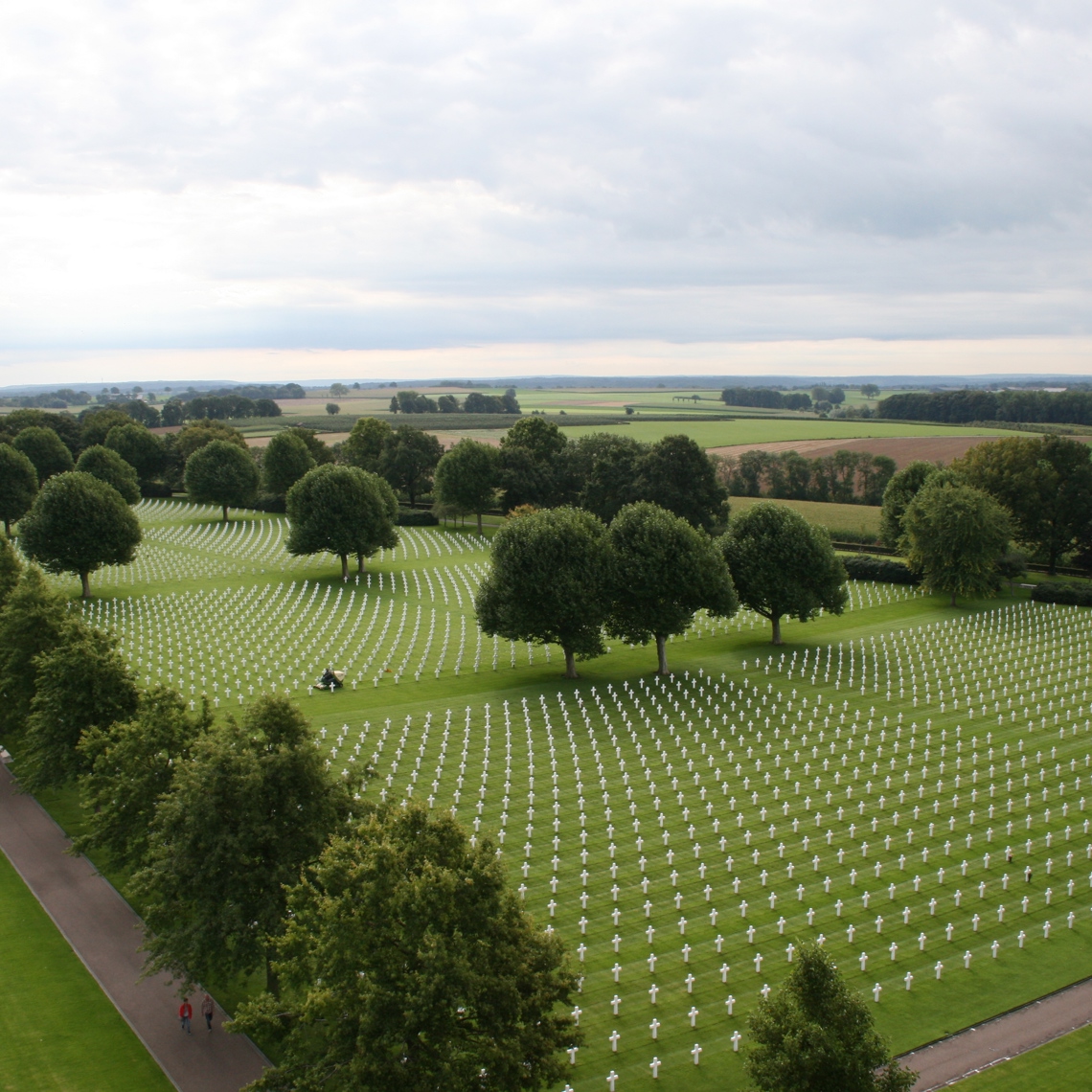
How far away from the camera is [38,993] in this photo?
20.6 meters

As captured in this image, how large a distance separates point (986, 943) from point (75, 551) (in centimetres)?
5551

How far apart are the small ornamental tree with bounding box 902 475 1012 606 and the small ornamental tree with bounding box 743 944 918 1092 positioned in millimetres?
49131

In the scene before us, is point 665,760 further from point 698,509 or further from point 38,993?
point 698,509

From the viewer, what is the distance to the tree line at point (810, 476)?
93250 mm

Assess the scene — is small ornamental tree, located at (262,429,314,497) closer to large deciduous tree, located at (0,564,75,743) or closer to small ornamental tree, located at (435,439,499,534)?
small ornamental tree, located at (435,439,499,534)

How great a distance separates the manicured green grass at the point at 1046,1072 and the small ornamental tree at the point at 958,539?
4279cm

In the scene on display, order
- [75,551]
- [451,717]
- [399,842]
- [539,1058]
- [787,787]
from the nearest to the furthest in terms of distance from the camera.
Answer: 1. [539,1058]
2. [399,842]
3. [787,787]
4. [451,717]
5. [75,551]

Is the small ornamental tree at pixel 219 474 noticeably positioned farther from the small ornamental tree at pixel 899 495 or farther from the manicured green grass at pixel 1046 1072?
the manicured green grass at pixel 1046 1072

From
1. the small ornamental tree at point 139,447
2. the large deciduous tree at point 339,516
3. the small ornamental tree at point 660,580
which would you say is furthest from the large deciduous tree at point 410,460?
the small ornamental tree at point 660,580

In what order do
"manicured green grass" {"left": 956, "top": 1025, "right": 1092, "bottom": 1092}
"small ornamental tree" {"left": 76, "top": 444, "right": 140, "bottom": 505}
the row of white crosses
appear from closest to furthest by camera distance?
"manicured green grass" {"left": 956, "top": 1025, "right": 1092, "bottom": 1092}
the row of white crosses
"small ornamental tree" {"left": 76, "top": 444, "right": 140, "bottom": 505}

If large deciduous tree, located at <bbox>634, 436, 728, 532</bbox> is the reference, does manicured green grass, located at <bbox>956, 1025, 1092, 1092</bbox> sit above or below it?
below

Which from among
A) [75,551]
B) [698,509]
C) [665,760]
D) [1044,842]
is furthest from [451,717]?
[698,509]

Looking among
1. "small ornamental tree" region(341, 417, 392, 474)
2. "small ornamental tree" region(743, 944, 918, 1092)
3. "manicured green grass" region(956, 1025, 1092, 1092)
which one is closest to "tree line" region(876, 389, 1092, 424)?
"small ornamental tree" region(341, 417, 392, 474)

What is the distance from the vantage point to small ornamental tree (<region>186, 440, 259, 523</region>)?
8875 centimetres
